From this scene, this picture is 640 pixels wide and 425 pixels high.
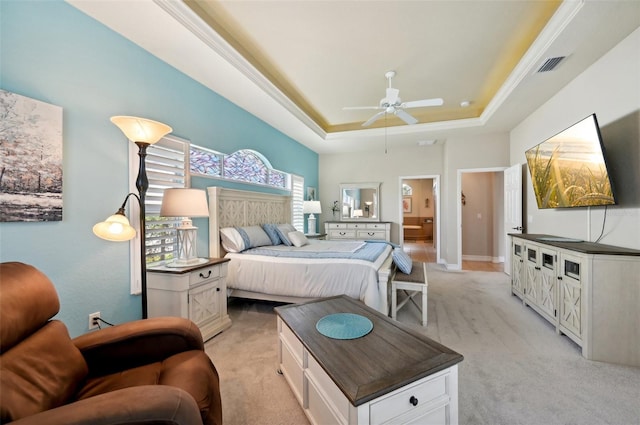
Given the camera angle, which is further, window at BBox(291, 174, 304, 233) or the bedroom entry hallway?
window at BBox(291, 174, 304, 233)

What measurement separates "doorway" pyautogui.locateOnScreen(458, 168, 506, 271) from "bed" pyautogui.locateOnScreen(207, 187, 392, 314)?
4025mm

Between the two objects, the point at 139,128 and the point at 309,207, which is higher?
the point at 139,128

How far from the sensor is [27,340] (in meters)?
1.11

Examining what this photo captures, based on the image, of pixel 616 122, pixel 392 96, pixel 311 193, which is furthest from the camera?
pixel 311 193

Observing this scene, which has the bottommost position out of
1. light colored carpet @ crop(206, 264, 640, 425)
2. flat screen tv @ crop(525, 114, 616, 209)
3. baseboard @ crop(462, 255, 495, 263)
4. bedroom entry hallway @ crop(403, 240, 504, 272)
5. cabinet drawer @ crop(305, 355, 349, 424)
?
light colored carpet @ crop(206, 264, 640, 425)

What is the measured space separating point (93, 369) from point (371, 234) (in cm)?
557

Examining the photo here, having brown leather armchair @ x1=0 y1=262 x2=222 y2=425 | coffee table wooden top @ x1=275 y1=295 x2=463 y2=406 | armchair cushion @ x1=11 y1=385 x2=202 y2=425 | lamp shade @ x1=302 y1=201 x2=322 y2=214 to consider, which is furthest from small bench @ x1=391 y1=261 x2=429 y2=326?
lamp shade @ x1=302 y1=201 x2=322 y2=214

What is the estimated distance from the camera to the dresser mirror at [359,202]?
672 cm

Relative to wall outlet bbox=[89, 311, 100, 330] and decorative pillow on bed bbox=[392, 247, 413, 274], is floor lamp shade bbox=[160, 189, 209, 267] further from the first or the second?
decorative pillow on bed bbox=[392, 247, 413, 274]

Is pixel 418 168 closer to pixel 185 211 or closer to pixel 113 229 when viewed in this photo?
pixel 185 211

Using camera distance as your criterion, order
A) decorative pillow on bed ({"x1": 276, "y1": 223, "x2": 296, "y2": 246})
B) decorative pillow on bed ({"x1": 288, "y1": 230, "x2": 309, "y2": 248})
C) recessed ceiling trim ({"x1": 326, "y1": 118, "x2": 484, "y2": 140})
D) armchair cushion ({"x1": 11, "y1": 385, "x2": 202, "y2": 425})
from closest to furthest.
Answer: armchair cushion ({"x1": 11, "y1": 385, "x2": 202, "y2": 425}) < decorative pillow on bed ({"x1": 288, "y1": 230, "x2": 309, "y2": 248}) < decorative pillow on bed ({"x1": 276, "y1": 223, "x2": 296, "y2": 246}) < recessed ceiling trim ({"x1": 326, "y1": 118, "x2": 484, "y2": 140})

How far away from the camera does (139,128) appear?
1981 millimetres

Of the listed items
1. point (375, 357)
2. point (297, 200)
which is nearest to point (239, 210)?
point (297, 200)

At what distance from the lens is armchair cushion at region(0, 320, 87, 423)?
910mm
